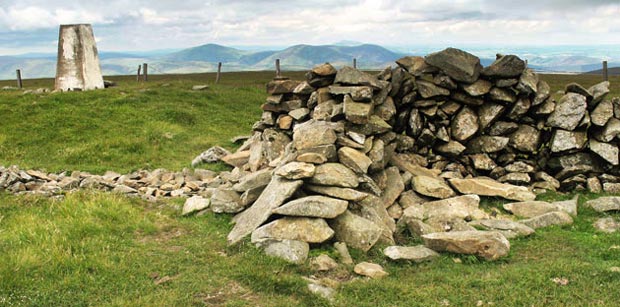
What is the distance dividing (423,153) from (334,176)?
505cm

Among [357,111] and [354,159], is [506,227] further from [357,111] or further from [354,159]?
[357,111]

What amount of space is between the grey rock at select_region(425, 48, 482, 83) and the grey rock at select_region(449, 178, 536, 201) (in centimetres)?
303

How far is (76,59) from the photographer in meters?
27.6

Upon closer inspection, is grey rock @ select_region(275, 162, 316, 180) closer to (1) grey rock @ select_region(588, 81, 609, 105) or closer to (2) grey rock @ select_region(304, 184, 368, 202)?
(2) grey rock @ select_region(304, 184, 368, 202)

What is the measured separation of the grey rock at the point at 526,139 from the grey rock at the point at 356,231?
6.59 metres

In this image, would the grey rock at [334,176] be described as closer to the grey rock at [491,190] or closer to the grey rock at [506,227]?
the grey rock at [506,227]

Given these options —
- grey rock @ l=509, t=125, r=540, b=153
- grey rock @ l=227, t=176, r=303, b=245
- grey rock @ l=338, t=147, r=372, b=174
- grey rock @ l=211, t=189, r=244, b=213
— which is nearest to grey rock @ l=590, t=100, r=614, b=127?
grey rock @ l=509, t=125, r=540, b=153

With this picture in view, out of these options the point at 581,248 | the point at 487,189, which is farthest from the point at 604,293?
the point at 487,189

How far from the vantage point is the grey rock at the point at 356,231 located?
366 inches

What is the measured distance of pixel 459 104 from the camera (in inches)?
559

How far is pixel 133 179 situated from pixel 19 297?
8.26 metres

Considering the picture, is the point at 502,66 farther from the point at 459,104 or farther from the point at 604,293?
the point at 604,293

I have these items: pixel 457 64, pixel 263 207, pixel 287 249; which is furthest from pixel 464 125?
pixel 287 249

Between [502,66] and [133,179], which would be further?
[133,179]
